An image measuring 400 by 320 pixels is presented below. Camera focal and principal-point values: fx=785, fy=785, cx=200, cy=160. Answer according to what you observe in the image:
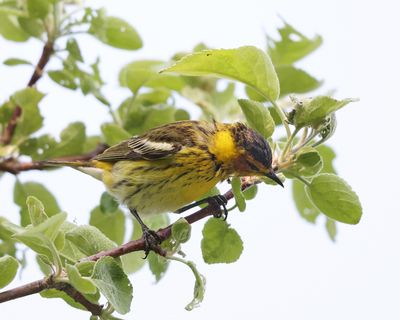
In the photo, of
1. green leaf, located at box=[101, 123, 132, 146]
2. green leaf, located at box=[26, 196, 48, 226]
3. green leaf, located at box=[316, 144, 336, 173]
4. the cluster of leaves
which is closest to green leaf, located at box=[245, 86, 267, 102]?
the cluster of leaves

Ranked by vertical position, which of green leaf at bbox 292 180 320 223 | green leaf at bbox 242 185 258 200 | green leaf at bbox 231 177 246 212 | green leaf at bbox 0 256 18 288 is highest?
green leaf at bbox 231 177 246 212

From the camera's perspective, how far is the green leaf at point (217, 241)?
2928 millimetres

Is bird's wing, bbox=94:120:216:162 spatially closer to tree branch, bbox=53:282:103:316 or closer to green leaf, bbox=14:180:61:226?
green leaf, bbox=14:180:61:226

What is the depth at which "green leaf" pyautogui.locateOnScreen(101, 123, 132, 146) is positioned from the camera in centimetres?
382

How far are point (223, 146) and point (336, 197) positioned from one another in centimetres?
156

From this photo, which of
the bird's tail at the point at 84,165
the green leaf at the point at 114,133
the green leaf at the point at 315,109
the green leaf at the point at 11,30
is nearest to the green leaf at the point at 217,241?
the green leaf at the point at 315,109

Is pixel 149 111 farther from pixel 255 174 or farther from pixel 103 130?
pixel 255 174

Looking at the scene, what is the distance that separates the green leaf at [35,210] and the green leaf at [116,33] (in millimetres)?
1772

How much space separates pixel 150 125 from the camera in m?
4.09

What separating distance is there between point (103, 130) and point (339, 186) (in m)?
1.49

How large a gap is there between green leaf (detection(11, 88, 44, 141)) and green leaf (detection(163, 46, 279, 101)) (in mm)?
1320

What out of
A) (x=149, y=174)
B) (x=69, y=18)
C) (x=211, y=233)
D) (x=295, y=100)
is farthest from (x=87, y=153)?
(x=295, y=100)

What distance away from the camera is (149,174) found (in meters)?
4.37

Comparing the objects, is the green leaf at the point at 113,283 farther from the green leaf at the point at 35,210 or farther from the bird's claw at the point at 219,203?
the bird's claw at the point at 219,203
